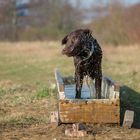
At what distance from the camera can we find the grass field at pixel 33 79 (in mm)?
10078

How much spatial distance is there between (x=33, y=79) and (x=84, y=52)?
29.8 ft

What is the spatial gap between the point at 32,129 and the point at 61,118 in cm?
52

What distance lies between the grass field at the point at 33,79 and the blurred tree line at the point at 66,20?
18.9ft

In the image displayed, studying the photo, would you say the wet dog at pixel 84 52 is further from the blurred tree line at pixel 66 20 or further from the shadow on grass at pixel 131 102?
the blurred tree line at pixel 66 20

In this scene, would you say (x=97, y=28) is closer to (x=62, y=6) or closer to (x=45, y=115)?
(x=62, y=6)

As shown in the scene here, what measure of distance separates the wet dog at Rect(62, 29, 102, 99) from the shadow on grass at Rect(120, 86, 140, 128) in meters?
1.29

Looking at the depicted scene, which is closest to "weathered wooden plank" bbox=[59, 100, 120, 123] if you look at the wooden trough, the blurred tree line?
the wooden trough

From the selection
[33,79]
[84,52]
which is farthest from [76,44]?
[33,79]

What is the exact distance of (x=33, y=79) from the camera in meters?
18.5

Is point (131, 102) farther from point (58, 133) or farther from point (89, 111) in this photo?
point (58, 133)

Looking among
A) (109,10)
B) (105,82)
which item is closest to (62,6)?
(109,10)

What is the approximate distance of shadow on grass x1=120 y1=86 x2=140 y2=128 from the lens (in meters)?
10.8

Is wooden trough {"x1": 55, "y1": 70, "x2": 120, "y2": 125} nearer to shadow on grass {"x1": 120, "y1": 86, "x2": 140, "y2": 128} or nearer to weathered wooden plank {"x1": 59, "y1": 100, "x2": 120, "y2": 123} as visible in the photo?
weathered wooden plank {"x1": 59, "y1": 100, "x2": 120, "y2": 123}

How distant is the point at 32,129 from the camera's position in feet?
30.2
